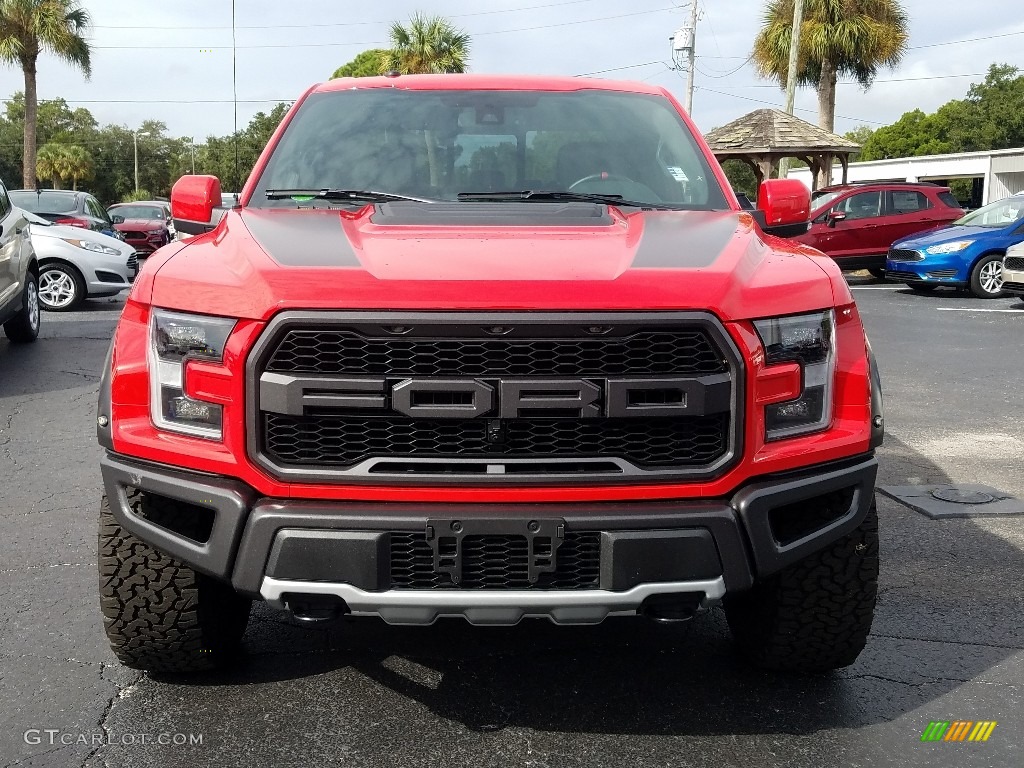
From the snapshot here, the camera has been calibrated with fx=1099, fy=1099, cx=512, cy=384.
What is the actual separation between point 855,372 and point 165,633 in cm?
206

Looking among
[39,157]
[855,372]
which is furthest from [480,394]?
[39,157]

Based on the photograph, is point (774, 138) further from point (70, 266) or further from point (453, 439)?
point (453, 439)

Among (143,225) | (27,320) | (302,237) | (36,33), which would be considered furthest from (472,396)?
(36,33)

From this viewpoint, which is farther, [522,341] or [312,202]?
[312,202]

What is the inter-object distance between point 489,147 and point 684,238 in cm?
122

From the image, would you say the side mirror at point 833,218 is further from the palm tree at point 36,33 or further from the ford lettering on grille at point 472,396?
the palm tree at point 36,33

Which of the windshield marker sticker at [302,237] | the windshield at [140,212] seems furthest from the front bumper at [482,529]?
the windshield at [140,212]

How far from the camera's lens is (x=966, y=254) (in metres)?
16.4

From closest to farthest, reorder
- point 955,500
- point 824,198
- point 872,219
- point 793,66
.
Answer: point 955,500 < point 872,219 < point 824,198 < point 793,66

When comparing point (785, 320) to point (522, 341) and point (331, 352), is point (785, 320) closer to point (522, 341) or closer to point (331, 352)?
point (522, 341)

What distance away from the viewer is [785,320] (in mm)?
2836

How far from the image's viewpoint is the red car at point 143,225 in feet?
79.6

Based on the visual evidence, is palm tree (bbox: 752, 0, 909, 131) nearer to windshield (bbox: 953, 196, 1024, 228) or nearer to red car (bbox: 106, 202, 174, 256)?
windshield (bbox: 953, 196, 1024, 228)

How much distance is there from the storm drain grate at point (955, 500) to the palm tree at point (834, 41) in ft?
97.3
